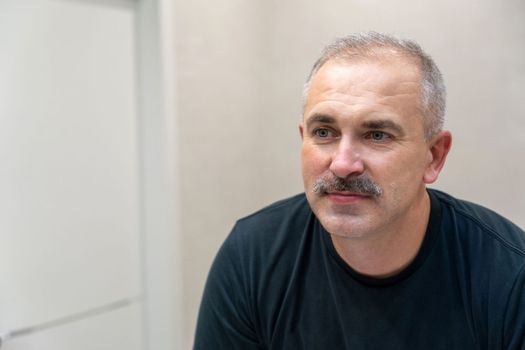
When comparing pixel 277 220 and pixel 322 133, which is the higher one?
pixel 322 133

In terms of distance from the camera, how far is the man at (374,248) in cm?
92

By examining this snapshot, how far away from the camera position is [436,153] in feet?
3.42

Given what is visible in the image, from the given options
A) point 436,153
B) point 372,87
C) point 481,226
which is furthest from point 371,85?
point 481,226

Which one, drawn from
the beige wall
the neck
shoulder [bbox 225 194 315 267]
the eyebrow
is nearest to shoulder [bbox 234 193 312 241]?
shoulder [bbox 225 194 315 267]

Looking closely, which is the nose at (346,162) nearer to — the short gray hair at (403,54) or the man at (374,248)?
the man at (374,248)

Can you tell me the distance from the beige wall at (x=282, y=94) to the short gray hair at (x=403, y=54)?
77 cm

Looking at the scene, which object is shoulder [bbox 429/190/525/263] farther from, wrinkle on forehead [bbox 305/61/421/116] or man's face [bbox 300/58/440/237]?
wrinkle on forehead [bbox 305/61/421/116]

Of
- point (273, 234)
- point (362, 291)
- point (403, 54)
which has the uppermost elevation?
point (403, 54)

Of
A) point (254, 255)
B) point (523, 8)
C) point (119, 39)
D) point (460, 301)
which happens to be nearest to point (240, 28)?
point (119, 39)

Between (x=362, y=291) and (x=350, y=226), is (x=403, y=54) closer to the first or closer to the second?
(x=350, y=226)

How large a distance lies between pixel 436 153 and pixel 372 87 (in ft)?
0.75

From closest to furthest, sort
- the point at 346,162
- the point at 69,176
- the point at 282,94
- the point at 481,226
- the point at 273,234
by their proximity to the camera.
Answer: the point at 346,162 < the point at 481,226 < the point at 273,234 < the point at 69,176 < the point at 282,94

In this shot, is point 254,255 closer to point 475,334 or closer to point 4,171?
point 475,334

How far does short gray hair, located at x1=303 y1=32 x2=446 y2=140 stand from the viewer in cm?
96
